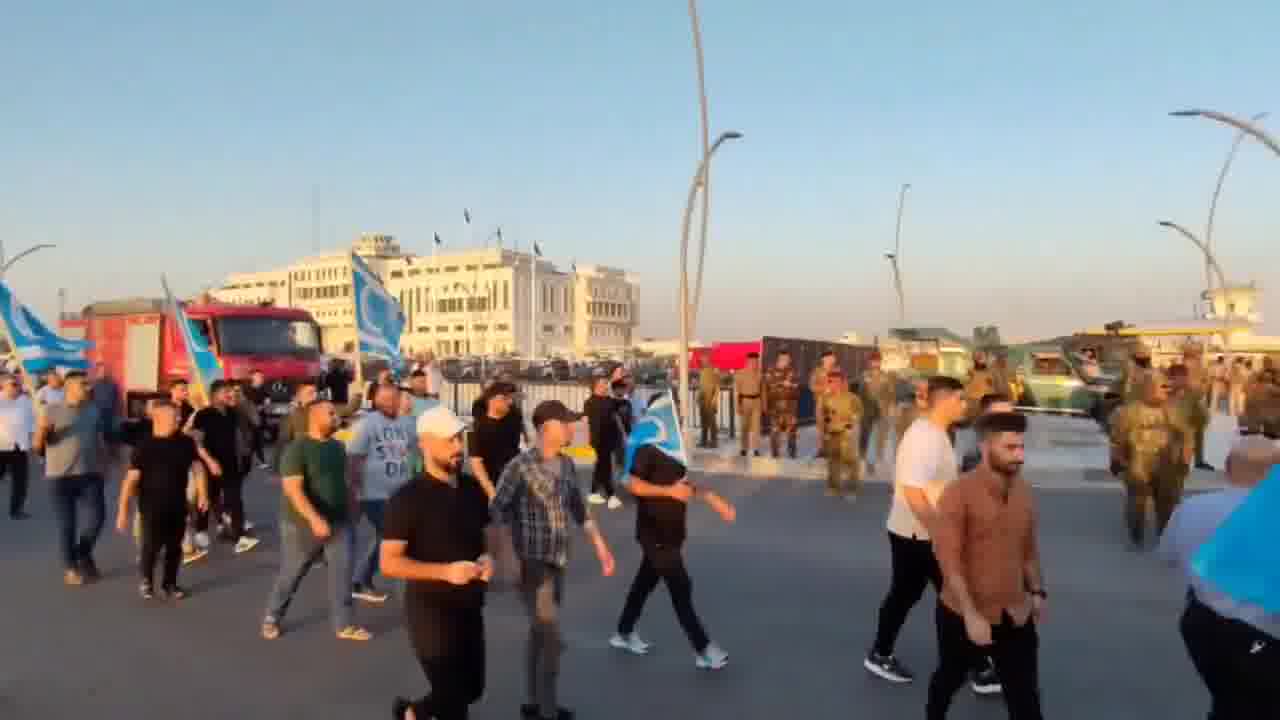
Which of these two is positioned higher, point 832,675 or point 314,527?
point 314,527

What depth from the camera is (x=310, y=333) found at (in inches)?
815

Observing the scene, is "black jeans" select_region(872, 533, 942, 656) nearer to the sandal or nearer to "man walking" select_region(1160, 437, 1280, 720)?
"man walking" select_region(1160, 437, 1280, 720)

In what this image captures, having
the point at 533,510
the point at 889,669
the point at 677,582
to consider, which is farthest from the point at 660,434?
the point at 889,669

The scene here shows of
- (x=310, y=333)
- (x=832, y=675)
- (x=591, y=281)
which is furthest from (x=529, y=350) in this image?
(x=832, y=675)

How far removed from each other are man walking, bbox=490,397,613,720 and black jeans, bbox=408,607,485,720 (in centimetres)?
80

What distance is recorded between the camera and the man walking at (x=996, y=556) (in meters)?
3.68

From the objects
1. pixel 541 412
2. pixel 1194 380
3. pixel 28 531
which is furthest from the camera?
pixel 1194 380

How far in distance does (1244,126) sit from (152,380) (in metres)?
20.5

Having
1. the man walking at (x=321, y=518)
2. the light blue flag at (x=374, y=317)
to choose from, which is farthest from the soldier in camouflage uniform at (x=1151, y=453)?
the light blue flag at (x=374, y=317)

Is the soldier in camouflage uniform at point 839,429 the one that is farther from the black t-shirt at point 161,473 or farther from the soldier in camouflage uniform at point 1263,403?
the black t-shirt at point 161,473

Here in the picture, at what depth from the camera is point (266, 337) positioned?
19.8 m

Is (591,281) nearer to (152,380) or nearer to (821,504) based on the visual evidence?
(152,380)

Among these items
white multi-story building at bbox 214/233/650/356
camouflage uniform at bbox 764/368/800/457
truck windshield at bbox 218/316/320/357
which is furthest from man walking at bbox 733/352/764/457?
white multi-story building at bbox 214/233/650/356

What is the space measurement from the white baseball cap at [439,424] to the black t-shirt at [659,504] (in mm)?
1740
